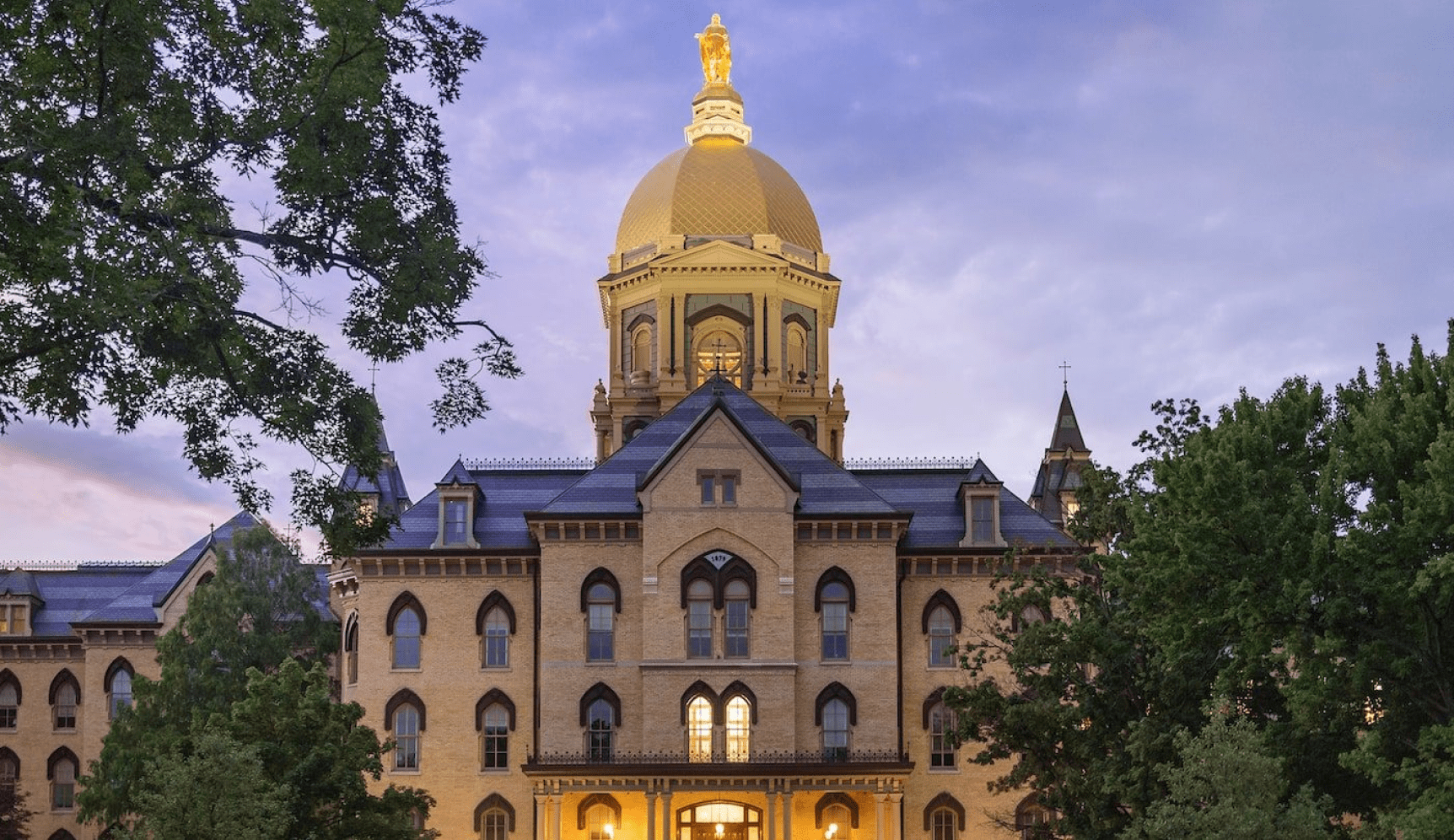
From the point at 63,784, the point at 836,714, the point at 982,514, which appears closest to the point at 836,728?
the point at 836,714

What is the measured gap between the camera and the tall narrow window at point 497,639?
58062 millimetres

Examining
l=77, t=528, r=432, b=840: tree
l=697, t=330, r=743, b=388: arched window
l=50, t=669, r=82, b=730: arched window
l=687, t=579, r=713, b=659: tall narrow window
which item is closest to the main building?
l=687, t=579, r=713, b=659: tall narrow window

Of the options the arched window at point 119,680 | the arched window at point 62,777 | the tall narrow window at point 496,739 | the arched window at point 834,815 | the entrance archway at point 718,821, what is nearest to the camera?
the arched window at point 834,815

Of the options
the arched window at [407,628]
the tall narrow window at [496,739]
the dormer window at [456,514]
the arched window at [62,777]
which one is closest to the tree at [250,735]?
the arched window at [407,628]

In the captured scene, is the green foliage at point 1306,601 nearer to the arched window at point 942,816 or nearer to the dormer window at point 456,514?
the arched window at point 942,816

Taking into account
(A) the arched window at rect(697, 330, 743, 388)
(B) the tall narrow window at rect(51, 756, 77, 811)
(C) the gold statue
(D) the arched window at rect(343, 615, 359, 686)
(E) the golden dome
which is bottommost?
(B) the tall narrow window at rect(51, 756, 77, 811)

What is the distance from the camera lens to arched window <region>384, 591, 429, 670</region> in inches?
2281

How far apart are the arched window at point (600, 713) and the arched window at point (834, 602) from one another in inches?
272

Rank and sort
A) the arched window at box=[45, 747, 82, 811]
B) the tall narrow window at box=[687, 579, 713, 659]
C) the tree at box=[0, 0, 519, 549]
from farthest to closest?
the arched window at box=[45, 747, 82, 811] < the tall narrow window at box=[687, 579, 713, 659] < the tree at box=[0, 0, 519, 549]

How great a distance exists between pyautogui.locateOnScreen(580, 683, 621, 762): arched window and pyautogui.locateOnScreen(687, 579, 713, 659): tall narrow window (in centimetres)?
287

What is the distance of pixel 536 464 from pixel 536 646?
956 cm

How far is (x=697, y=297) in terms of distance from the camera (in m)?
74.1

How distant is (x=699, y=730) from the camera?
5584 centimetres

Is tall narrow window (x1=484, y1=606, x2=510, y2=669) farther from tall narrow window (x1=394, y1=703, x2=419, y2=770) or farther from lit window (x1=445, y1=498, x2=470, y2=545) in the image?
tall narrow window (x1=394, y1=703, x2=419, y2=770)
